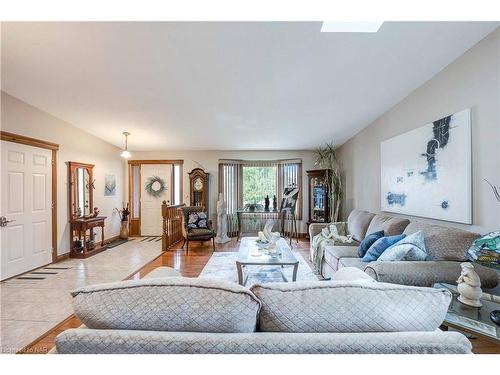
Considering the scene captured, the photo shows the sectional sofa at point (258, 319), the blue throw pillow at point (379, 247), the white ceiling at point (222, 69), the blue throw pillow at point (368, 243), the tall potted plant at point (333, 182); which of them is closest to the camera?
the sectional sofa at point (258, 319)

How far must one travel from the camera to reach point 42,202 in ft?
12.8

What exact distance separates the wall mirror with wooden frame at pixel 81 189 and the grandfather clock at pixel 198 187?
7.32 ft

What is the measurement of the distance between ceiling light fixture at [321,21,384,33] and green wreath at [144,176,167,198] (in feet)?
19.1

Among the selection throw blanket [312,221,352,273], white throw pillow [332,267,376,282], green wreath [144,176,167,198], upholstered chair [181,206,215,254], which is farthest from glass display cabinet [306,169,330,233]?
white throw pillow [332,267,376,282]

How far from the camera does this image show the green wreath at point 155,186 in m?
6.64

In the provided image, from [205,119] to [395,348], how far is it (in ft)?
12.6

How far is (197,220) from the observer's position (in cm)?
527

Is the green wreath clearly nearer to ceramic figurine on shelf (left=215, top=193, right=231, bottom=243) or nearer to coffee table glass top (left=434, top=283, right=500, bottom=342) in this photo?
ceramic figurine on shelf (left=215, top=193, right=231, bottom=243)

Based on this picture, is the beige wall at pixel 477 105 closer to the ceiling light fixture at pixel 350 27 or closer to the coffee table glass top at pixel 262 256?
the ceiling light fixture at pixel 350 27

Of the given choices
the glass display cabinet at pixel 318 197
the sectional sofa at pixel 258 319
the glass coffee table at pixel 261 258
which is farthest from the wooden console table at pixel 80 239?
the glass display cabinet at pixel 318 197

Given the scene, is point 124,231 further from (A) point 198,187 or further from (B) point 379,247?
(B) point 379,247
